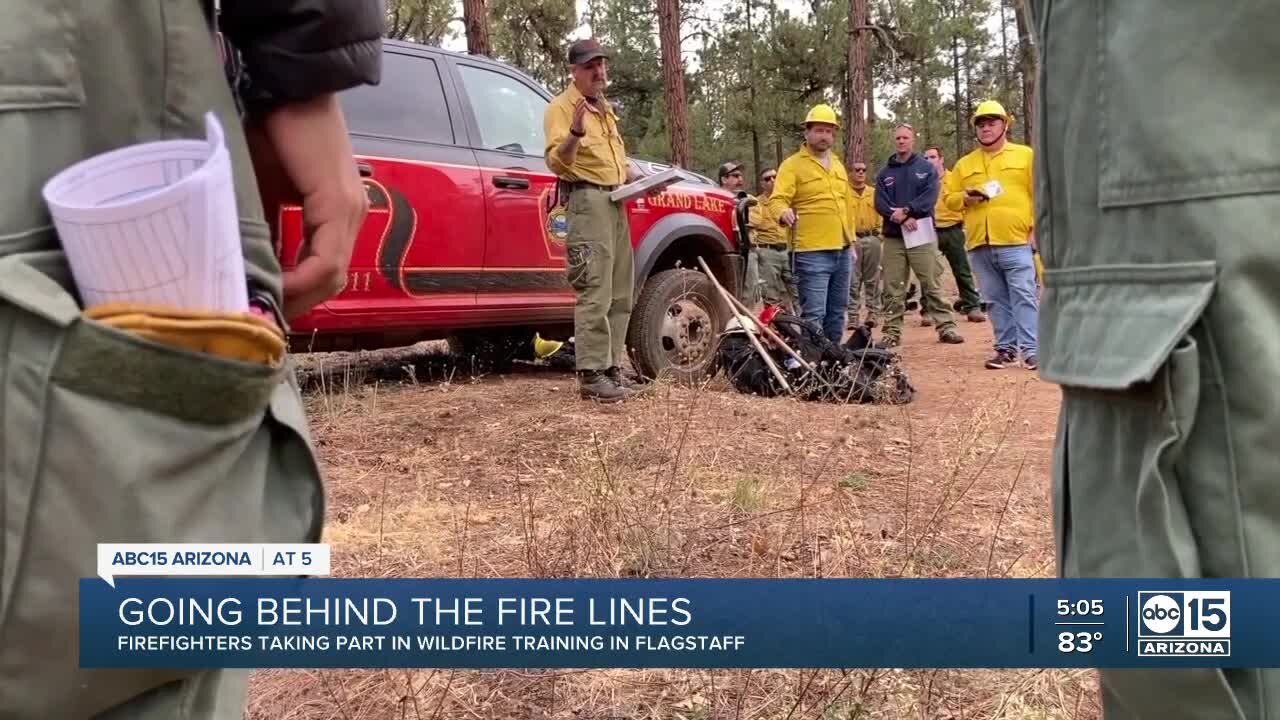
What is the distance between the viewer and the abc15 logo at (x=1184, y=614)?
826mm

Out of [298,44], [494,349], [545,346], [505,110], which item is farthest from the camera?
[494,349]

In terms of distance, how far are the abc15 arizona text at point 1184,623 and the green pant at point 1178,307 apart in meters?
0.03

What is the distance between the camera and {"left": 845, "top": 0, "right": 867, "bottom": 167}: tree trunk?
45.8 ft

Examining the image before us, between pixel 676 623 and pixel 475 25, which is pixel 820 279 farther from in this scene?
pixel 676 623

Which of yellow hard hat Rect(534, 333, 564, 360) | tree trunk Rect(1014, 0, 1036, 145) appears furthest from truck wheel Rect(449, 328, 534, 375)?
tree trunk Rect(1014, 0, 1036, 145)

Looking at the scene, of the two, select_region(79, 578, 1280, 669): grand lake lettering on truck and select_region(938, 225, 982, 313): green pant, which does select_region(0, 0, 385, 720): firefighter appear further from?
select_region(938, 225, 982, 313): green pant

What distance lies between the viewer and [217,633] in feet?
3.10

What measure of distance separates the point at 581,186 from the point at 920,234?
4953 millimetres

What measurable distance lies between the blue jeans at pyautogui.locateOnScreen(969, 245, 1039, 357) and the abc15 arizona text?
6.41 meters

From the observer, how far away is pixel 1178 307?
31.2 inches

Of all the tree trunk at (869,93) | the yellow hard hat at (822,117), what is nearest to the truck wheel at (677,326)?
the yellow hard hat at (822,117)

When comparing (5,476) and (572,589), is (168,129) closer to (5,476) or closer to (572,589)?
(5,476)

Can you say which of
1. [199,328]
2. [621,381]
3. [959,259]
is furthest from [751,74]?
[199,328]

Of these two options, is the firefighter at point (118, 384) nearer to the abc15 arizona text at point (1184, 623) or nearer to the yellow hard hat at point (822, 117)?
the abc15 arizona text at point (1184, 623)
